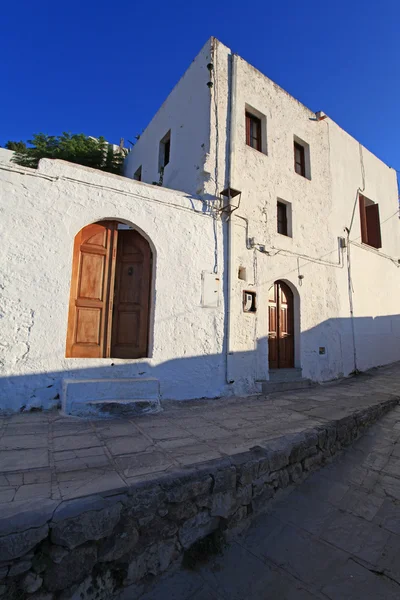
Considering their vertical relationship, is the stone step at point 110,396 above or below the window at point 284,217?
below

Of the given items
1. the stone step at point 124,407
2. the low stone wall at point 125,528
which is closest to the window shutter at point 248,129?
the stone step at point 124,407

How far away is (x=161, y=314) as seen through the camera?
5082mm

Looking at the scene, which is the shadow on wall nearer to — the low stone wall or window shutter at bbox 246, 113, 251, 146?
the low stone wall

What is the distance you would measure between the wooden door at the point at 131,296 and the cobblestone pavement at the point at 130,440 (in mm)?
1217

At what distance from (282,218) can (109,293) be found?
4.79 metres

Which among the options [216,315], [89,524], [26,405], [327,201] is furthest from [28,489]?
[327,201]

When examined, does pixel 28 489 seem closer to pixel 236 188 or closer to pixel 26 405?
pixel 26 405

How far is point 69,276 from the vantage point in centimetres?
441

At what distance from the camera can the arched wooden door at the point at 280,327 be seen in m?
6.91

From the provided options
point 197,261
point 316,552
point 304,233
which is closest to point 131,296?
point 197,261

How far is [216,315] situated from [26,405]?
3269 mm

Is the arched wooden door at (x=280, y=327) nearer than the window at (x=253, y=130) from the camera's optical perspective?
Yes

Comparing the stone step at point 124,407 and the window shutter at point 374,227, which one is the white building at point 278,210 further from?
the stone step at point 124,407

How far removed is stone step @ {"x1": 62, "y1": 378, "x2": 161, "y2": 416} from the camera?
3924mm
